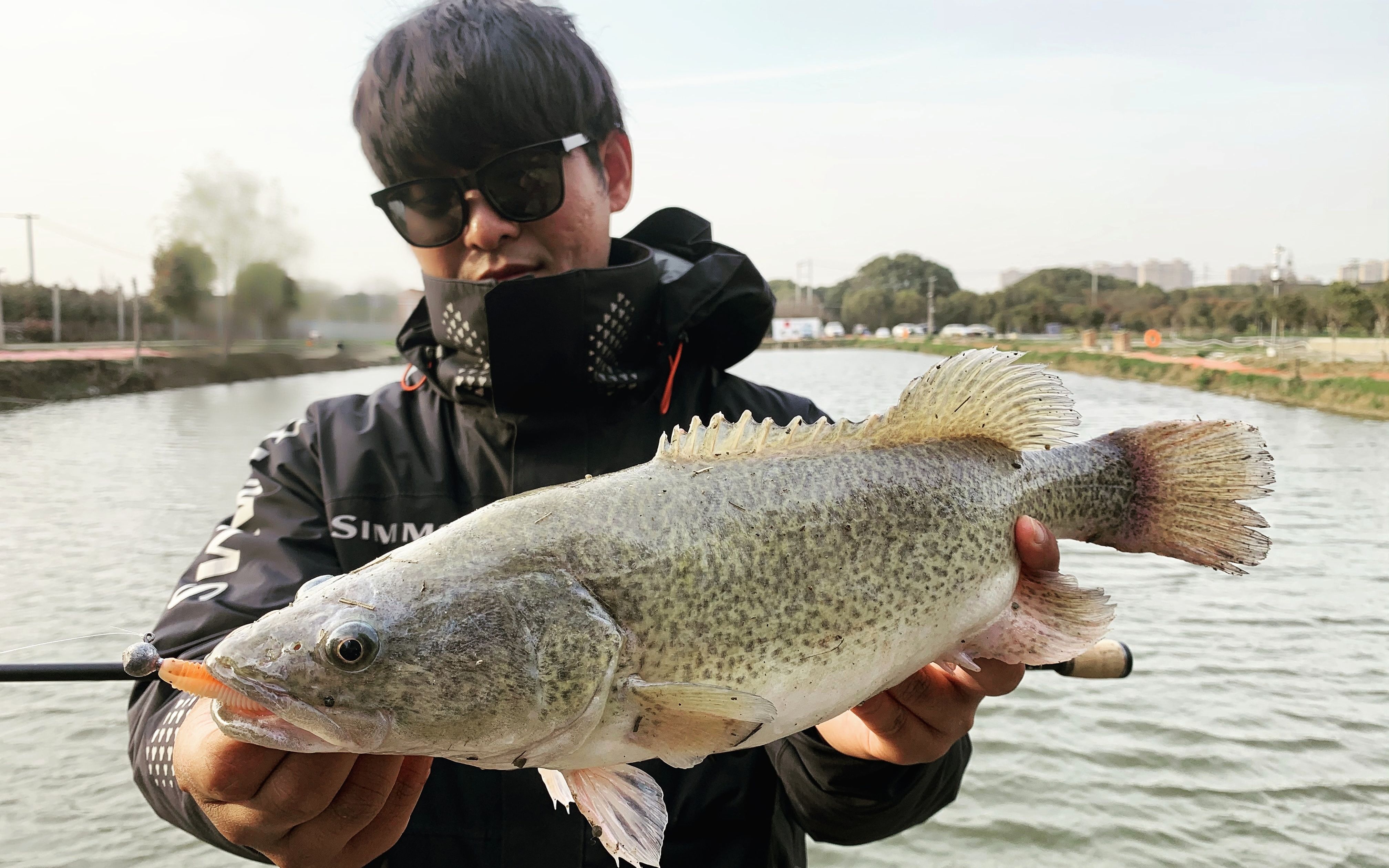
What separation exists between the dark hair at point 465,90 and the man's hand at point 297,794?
188cm

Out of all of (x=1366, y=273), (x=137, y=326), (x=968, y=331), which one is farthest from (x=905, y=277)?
(x=137, y=326)

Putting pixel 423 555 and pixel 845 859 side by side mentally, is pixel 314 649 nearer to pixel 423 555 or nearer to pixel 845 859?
pixel 423 555

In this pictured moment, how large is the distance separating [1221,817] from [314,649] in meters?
9.02

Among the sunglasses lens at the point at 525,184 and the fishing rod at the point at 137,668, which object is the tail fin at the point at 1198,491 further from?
the sunglasses lens at the point at 525,184

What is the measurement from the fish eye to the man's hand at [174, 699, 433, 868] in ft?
0.95

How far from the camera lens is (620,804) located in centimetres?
189

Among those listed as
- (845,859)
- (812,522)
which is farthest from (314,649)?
(845,859)

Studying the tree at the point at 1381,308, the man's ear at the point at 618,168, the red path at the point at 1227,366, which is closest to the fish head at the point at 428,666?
the man's ear at the point at 618,168

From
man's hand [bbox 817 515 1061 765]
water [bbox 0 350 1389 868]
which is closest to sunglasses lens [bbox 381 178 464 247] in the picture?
man's hand [bbox 817 515 1061 765]

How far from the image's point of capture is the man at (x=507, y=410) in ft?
9.55

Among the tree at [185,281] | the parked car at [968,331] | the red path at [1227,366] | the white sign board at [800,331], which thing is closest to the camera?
the tree at [185,281]

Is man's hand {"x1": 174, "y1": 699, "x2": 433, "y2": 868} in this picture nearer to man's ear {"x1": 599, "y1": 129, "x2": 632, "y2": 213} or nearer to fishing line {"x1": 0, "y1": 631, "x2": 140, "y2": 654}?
fishing line {"x1": 0, "y1": 631, "x2": 140, "y2": 654}

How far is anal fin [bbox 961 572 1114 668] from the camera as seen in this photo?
2318mm

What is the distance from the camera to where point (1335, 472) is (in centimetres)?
2016
